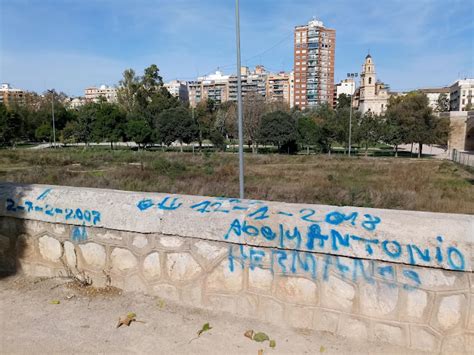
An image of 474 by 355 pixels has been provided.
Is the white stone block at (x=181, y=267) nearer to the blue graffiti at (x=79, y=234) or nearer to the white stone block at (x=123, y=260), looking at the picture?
the white stone block at (x=123, y=260)

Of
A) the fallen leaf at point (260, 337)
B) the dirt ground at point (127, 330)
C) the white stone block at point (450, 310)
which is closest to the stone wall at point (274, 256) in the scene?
the white stone block at point (450, 310)

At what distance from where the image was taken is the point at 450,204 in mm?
12422

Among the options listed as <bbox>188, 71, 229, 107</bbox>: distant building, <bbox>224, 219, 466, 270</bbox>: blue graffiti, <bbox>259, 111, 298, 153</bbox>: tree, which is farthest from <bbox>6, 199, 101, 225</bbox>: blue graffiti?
<bbox>188, 71, 229, 107</bbox>: distant building

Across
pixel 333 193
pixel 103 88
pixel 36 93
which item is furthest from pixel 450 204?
pixel 103 88

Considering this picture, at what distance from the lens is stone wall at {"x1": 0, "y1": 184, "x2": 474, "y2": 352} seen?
93.0 inches

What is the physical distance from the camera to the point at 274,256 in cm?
277

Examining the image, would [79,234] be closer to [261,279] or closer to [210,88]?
[261,279]

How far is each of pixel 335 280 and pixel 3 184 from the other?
3521 millimetres

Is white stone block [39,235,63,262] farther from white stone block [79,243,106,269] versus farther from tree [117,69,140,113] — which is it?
tree [117,69,140,113]

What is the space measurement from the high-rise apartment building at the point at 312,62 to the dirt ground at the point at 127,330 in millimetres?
129838

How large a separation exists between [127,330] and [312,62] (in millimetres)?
136381

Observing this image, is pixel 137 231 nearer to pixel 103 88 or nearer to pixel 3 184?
pixel 3 184

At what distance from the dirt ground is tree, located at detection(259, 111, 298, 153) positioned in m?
47.1

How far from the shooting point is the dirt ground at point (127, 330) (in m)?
2.48
